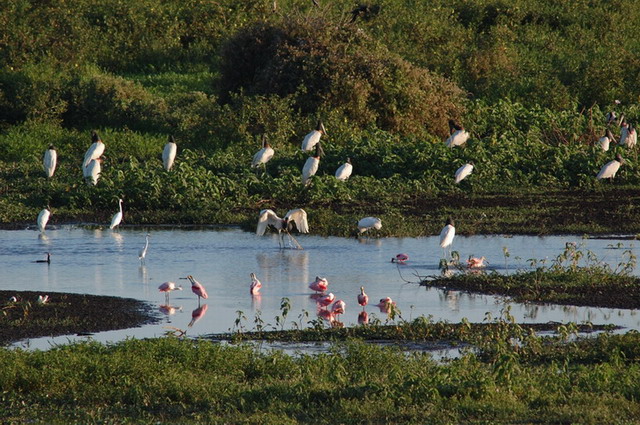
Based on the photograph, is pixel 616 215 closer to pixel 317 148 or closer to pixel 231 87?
pixel 317 148

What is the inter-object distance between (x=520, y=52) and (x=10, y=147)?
556 inches

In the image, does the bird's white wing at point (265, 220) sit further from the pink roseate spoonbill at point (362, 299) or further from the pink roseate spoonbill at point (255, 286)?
the pink roseate spoonbill at point (362, 299)

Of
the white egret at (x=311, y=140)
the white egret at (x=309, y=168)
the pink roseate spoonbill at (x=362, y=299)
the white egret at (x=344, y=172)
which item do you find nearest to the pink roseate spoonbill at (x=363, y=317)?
the pink roseate spoonbill at (x=362, y=299)

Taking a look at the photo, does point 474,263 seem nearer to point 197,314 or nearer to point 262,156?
point 197,314

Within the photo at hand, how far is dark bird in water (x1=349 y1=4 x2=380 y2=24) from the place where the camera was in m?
33.4

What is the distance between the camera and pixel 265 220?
1697 centimetres

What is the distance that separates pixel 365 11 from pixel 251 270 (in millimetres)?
20321

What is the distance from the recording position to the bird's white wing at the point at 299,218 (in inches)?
Result: 663

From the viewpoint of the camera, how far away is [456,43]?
105ft

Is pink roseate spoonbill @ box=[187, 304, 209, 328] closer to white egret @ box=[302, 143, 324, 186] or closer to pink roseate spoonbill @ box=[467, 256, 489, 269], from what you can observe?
pink roseate spoonbill @ box=[467, 256, 489, 269]

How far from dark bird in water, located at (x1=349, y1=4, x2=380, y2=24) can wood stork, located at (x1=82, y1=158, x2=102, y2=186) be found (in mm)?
14548

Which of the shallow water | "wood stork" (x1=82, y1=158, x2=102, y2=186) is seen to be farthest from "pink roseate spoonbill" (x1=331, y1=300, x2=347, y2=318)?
"wood stork" (x1=82, y1=158, x2=102, y2=186)

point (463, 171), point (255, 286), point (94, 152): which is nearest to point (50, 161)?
point (94, 152)

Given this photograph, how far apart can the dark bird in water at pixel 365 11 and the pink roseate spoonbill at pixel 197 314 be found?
2202 cm
